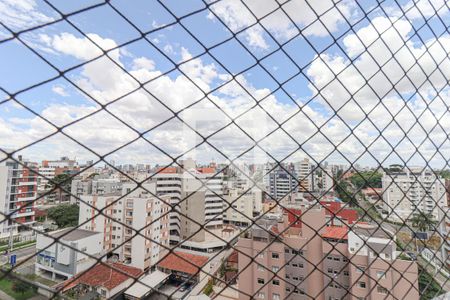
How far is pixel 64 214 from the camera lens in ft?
30.8

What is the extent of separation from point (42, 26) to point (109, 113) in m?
0.16

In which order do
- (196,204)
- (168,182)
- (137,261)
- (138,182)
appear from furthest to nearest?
(168,182)
(196,204)
(137,261)
(138,182)

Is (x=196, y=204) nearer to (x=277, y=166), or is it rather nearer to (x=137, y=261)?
(x=137, y=261)

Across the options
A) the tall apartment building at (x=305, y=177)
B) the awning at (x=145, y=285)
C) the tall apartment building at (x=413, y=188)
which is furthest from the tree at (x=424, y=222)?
the awning at (x=145, y=285)

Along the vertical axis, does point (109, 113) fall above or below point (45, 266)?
above

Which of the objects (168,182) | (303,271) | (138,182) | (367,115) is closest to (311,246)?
(303,271)

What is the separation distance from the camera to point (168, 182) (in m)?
11.7

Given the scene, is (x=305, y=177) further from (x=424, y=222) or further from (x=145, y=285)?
(x=424, y=222)

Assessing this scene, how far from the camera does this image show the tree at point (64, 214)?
9164 millimetres

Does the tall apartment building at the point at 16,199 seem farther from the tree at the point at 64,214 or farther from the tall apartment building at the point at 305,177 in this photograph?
the tree at the point at 64,214

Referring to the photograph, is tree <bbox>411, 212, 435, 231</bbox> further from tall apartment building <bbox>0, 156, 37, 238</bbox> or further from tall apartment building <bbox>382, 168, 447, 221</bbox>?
tall apartment building <bbox>0, 156, 37, 238</bbox>

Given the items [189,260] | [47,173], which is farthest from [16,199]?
[189,260]

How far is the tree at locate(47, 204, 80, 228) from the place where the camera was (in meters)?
9.16

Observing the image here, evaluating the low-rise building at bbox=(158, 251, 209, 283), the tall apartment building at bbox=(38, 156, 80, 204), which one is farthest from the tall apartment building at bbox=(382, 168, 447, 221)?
the tall apartment building at bbox=(38, 156, 80, 204)
